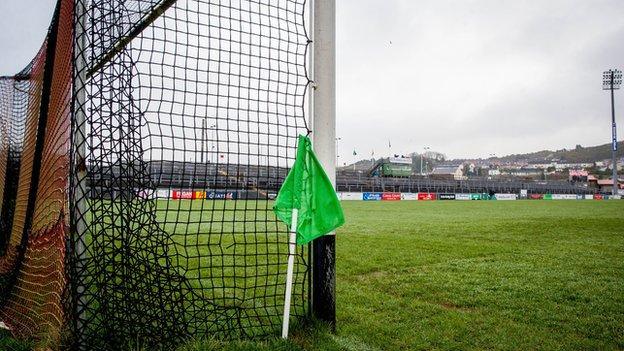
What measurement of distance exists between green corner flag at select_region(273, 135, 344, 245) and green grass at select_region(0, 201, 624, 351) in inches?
33.1

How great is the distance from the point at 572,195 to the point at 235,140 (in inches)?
3175

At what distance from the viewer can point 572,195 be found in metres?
71.1

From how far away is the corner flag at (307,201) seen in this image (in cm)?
334

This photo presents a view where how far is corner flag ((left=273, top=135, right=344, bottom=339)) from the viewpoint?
132 inches

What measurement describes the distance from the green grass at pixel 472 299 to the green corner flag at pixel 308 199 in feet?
2.76

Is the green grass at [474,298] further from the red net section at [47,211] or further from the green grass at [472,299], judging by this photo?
the red net section at [47,211]

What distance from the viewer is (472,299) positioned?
4.77 m

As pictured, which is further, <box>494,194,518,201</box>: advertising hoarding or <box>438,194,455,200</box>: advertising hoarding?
<box>494,194,518,201</box>: advertising hoarding

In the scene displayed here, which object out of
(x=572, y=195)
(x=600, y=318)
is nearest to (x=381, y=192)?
(x=572, y=195)

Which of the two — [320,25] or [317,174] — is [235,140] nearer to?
[317,174]

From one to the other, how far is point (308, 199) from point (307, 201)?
0.06ft

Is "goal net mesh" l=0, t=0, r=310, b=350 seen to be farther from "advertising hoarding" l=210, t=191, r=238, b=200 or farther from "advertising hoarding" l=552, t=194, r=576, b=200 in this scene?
"advertising hoarding" l=552, t=194, r=576, b=200

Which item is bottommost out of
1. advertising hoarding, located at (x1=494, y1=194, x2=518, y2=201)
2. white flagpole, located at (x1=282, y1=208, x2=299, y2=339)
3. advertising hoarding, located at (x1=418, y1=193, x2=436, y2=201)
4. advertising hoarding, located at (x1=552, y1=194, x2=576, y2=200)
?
advertising hoarding, located at (x1=552, y1=194, x2=576, y2=200)

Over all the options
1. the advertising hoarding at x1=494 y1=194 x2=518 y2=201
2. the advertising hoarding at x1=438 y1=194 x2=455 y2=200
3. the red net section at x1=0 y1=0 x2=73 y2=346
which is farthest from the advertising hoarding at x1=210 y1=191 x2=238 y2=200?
the advertising hoarding at x1=494 y1=194 x2=518 y2=201
